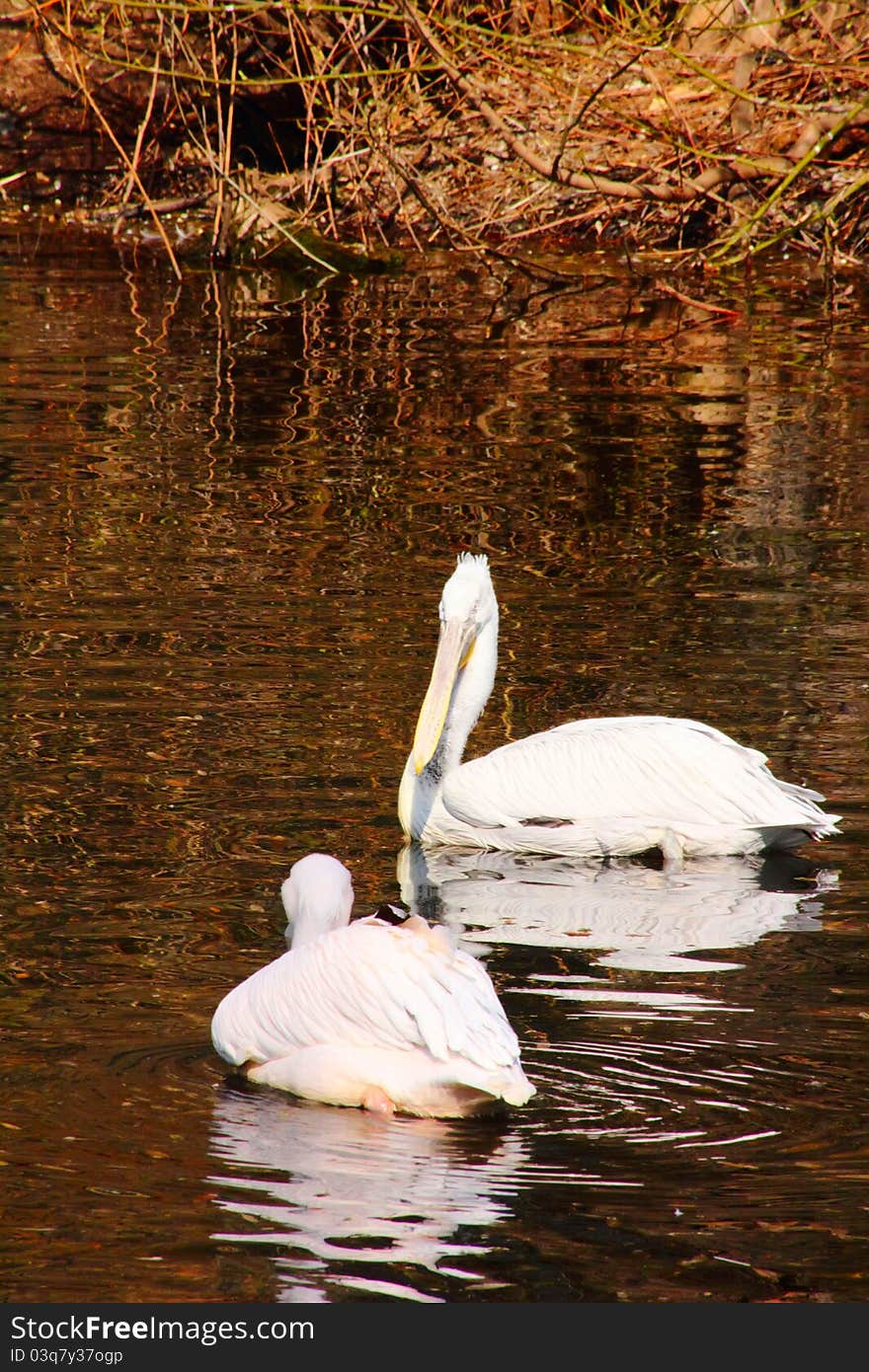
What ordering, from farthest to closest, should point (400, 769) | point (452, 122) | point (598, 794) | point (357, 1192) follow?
1. point (452, 122)
2. point (400, 769)
3. point (598, 794)
4. point (357, 1192)

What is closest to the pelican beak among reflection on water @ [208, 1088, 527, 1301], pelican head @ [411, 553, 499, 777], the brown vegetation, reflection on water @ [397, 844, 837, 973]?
pelican head @ [411, 553, 499, 777]

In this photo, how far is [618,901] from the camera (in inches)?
200

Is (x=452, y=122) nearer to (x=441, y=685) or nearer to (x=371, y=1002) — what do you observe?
(x=441, y=685)

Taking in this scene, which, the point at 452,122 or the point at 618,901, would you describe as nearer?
the point at 618,901

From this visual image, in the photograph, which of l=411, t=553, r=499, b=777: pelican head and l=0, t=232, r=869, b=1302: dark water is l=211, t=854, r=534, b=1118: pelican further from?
l=411, t=553, r=499, b=777: pelican head

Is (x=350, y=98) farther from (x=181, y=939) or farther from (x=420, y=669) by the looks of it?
(x=181, y=939)

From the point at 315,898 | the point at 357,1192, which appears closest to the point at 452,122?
the point at 315,898

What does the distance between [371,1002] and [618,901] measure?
1470 mm

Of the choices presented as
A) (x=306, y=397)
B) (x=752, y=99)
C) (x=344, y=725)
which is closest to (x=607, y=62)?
(x=752, y=99)

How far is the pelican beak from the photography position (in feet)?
18.2

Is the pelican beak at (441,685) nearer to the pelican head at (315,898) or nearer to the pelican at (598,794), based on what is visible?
the pelican at (598,794)

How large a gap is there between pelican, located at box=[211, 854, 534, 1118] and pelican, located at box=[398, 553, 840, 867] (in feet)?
5.24

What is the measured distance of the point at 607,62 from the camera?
12625 mm

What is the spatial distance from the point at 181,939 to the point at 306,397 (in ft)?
21.2
